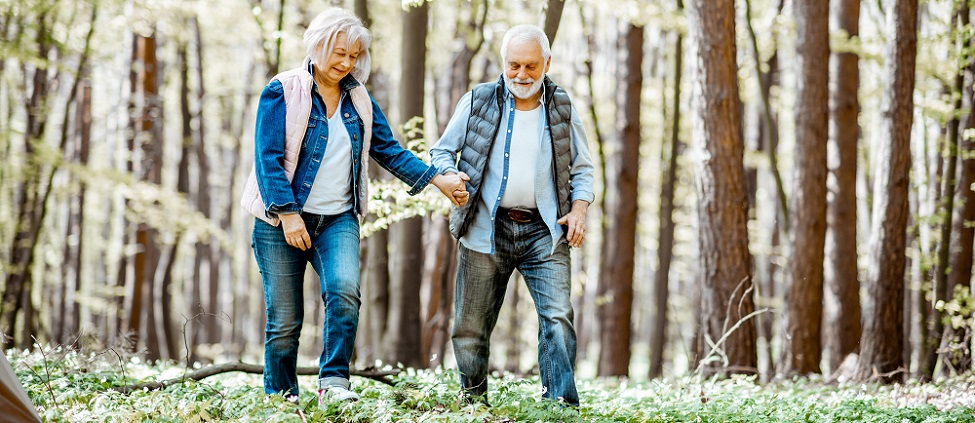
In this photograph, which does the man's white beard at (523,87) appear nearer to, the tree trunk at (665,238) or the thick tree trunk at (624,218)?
the thick tree trunk at (624,218)

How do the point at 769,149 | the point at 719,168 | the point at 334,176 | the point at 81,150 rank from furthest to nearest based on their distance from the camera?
1. the point at 81,150
2. the point at 769,149
3. the point at 719,168
4. the point at 334,176

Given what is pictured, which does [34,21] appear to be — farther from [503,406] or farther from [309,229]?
[503,406]

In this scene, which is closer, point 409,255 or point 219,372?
point 219,372

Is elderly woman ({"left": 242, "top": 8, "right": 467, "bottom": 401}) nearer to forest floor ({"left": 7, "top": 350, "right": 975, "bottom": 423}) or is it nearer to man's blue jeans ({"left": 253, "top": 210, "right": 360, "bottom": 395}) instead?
man's blue jeans ({"left": 253, "top": 210, "right": 360, "bottom": 395})

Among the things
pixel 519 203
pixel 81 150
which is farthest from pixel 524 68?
pixel 81 150

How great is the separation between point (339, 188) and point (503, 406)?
1.35 m

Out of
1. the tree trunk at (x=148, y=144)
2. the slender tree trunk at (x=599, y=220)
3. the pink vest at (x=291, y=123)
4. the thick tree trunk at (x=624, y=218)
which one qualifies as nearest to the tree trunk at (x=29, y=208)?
the tree trunk at (x=148, y=144)

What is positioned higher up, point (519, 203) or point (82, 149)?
point (82, 149)

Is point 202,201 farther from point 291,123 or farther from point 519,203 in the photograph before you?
point 519,203

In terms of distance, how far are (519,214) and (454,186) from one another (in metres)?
0.38

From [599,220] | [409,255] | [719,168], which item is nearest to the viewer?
[719,168]

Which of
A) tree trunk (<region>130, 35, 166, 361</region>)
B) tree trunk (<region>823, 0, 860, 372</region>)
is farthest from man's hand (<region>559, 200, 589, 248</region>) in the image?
tree trunk (<region>130, 35, 166, 361</region>)

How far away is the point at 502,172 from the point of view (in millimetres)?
4566

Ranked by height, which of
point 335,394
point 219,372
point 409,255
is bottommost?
point 219,372
